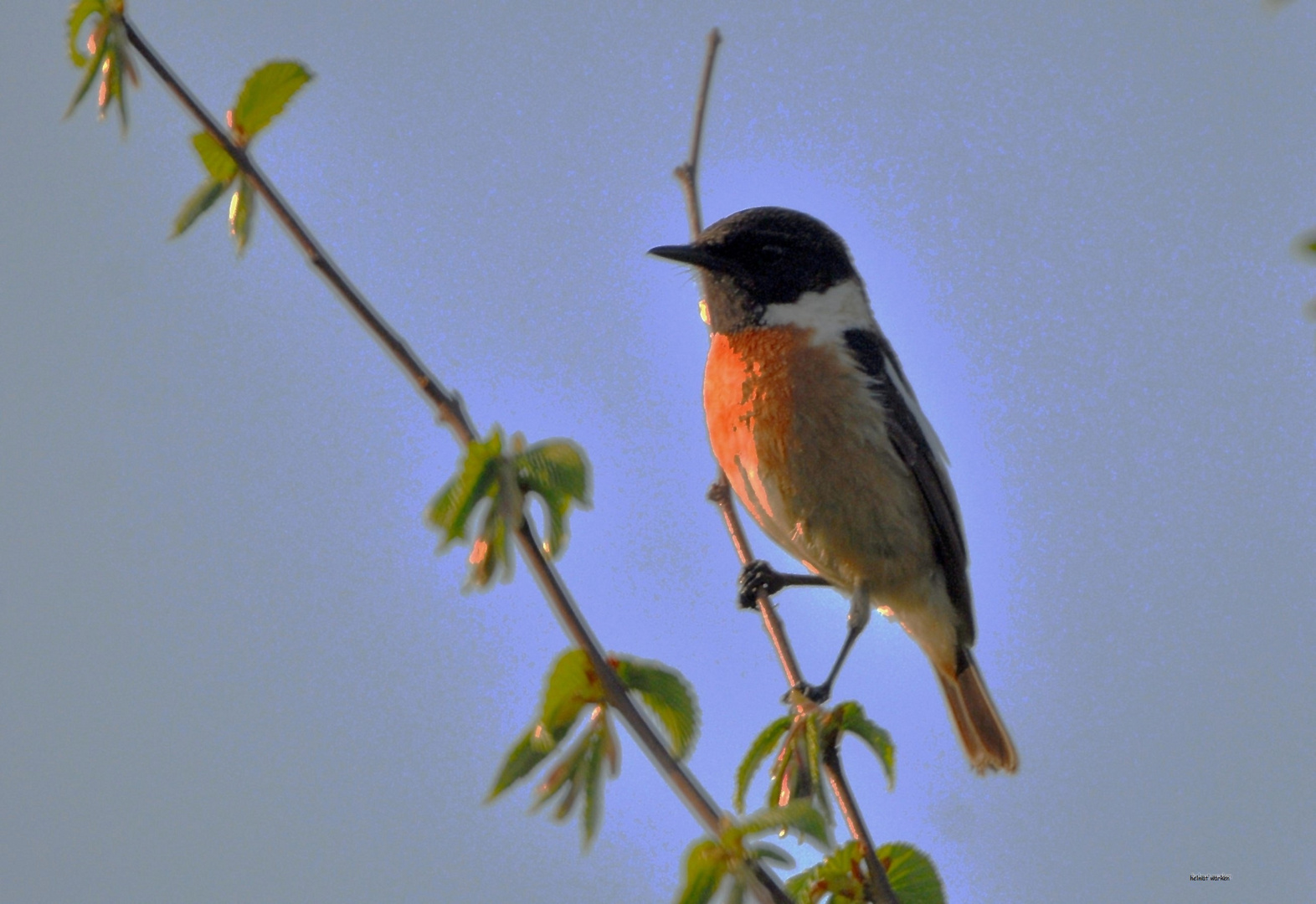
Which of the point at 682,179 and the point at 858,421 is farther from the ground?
the point at 682,179

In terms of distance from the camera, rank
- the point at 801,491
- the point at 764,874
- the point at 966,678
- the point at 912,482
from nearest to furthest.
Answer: the point at 764,874
the point at 801,491
the point at 912,482
the point at 966,678

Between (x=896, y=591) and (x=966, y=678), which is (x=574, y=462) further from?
(x=966, y=678)

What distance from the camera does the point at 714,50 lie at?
10.7ft

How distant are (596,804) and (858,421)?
3.27 metres

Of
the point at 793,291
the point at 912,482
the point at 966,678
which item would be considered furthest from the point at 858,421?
the point at 966,678

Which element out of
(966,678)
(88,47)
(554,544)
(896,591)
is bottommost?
(966,678)

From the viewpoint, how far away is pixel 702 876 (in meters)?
1.89

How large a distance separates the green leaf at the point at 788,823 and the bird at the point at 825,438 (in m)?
2.67

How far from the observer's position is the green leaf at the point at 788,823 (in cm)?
A: 189

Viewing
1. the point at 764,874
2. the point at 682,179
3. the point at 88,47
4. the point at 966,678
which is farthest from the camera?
the point at 966,678

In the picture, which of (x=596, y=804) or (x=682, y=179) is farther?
(x=682, y=179)

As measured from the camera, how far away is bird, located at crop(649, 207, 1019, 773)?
4984mm

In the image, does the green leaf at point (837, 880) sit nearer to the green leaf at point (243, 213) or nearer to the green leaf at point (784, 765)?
the green leaf at point (784, 765)

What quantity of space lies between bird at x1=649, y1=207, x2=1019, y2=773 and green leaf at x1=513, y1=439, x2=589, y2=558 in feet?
9.02
